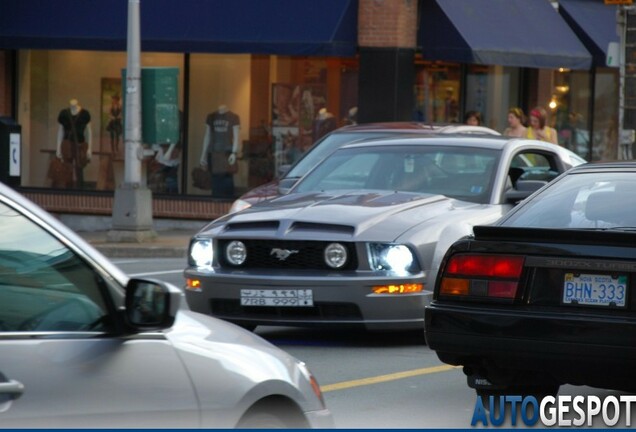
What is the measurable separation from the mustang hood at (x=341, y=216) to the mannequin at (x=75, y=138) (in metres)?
14.2

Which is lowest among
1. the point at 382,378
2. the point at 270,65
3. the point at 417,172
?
the point at 382,378

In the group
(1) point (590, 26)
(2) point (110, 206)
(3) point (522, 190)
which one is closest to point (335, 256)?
(3) point (522, 190)

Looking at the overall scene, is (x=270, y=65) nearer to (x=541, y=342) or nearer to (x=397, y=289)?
(x=397, y=289)

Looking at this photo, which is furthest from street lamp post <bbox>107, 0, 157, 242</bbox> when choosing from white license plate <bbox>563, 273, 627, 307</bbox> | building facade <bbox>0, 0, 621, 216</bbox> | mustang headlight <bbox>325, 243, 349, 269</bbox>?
white license plate <bbox>563, 273, 627, 307</bbox>

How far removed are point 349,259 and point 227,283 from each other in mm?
879

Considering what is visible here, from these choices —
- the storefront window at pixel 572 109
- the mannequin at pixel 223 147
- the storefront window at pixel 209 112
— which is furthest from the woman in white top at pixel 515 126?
the storefront window at pixel 572 109

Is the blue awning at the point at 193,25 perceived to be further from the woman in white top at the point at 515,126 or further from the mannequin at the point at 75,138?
the woman in white top at the point at 515,126

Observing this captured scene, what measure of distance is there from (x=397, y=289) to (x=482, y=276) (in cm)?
249

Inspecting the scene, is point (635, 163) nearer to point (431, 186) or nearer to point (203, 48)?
point (431, 186)

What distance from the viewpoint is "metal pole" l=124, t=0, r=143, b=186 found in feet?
63.1

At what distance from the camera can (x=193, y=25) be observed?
22.5 meters

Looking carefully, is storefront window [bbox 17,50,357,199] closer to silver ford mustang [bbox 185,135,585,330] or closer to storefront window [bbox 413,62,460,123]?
storefront window [bbox 413,62,460,123]

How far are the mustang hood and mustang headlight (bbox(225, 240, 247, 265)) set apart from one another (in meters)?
0.08

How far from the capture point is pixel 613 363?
653 cm
